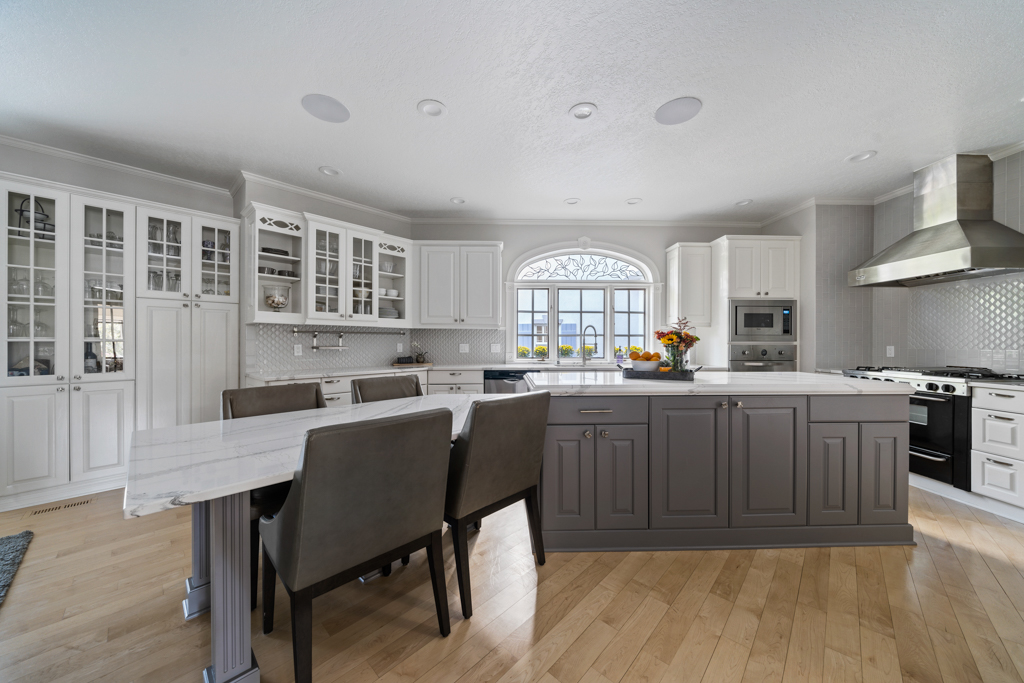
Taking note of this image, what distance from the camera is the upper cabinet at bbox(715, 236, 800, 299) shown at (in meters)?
4.49

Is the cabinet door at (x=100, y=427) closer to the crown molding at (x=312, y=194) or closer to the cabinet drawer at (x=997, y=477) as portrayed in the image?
the crown molding at (x=312, y=194)

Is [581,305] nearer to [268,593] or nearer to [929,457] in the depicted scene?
[929,457]

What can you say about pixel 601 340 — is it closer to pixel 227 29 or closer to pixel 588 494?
pixel 588 494

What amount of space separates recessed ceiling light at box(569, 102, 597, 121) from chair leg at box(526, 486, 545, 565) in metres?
2.27

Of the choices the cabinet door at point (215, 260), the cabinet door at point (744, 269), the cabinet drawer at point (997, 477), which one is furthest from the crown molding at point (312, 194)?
the cabinet drawer at point (997, 477)

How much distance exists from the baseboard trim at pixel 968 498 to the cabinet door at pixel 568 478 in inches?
113

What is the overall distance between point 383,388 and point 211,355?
2076mm

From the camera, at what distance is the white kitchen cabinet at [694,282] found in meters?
4.82

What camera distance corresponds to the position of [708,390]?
7.24 feet

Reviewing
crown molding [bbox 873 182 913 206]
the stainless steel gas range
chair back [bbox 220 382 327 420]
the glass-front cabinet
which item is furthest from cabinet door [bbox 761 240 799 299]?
the glass-front cabinet

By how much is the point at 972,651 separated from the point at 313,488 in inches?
93.7

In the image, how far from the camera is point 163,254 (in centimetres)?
333

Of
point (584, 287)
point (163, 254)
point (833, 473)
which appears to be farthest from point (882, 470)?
point (163, 254)

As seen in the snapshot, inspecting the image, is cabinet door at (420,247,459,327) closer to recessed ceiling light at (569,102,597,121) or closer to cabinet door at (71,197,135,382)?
recessed ceiling light at (569,102,597,121)
